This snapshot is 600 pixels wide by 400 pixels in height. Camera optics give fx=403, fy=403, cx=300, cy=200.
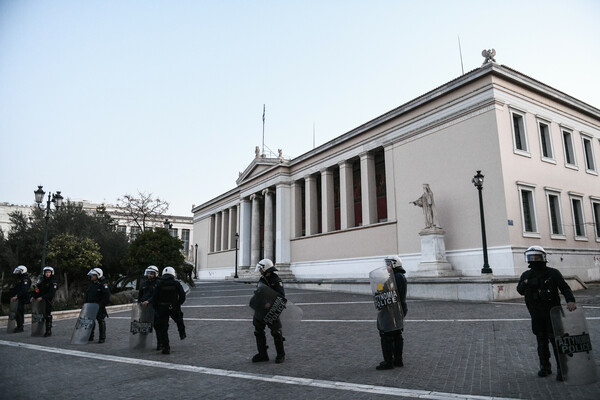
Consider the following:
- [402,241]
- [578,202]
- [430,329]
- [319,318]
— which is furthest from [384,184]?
[430,329]

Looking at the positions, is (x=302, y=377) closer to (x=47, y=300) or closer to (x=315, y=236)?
(x=47, y=300)

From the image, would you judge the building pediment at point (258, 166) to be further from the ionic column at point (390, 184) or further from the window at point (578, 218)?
the window at point (578, 218)

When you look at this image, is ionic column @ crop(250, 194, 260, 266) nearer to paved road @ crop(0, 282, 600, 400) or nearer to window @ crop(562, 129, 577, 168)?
window @ crop(562, 129, 577, 168)

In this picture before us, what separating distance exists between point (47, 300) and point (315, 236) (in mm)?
→ 22089

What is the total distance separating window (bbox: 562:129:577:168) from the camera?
902 inches

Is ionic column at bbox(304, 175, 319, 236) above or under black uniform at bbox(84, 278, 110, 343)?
above

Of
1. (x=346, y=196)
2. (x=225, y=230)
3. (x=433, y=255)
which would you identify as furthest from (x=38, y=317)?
(x=225, y=230)

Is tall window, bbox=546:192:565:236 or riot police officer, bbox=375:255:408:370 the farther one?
tall window, bbox=546:192:565:236

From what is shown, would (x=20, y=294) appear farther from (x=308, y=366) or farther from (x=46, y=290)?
(x=308, y=366)

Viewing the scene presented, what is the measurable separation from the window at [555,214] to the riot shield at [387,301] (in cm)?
1780

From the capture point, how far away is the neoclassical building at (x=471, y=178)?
63.9 feet

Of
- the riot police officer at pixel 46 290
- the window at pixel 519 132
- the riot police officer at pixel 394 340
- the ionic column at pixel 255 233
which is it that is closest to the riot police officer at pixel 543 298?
the riot police officer at pixel 394 340

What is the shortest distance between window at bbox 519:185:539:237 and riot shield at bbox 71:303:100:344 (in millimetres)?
18384

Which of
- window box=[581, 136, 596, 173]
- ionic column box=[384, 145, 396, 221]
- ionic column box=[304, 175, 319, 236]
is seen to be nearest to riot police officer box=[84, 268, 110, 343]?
ionic column box=[384, 145, 396, 221]
